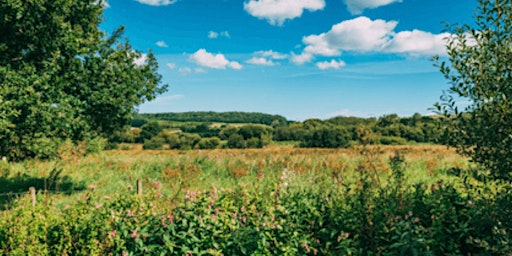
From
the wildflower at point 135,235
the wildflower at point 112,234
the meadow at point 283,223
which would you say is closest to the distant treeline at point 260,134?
the meadow at point 283,223

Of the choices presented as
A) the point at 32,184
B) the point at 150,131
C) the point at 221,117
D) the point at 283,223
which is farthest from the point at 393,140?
the point at 221,117

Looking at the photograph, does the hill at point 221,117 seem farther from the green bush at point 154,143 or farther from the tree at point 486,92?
the tree at point 486,92

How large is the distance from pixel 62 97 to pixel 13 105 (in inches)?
71.1

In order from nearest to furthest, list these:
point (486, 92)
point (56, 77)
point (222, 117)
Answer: point (486, 92)
point (56, 77)
point (222, 117)

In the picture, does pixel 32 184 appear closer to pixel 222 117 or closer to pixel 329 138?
pixel 329 138

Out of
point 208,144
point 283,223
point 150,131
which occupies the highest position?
point 283,223

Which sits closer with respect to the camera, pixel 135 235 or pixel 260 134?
pixel 135 235

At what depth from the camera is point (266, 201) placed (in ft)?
21.1

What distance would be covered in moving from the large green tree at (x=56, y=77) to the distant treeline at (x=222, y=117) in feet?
249

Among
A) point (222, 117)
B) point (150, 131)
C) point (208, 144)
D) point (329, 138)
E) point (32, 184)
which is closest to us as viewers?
point (32, 184)

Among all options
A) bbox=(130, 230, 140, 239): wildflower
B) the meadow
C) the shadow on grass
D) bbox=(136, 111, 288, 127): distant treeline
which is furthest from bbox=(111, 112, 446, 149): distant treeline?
bbox=(130, 230, 140, 239): wildflower

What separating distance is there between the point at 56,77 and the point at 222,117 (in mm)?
91701

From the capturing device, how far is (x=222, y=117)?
102375mm

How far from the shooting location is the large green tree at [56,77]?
991 centimetres
